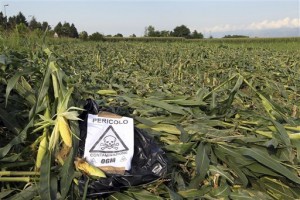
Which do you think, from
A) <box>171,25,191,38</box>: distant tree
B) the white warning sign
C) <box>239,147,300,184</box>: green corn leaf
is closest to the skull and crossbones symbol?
the white warning sign

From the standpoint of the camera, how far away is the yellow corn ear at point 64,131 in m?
1.55

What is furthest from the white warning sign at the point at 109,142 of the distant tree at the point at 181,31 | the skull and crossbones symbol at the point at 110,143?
the distant tree at the point at 181,31

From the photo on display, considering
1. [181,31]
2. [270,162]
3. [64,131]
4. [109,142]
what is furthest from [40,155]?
[181,31]

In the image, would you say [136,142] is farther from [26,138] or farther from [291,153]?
[291,153]

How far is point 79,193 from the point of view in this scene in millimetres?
1535

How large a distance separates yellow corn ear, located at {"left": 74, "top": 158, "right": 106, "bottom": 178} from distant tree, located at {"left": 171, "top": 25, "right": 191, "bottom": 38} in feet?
261

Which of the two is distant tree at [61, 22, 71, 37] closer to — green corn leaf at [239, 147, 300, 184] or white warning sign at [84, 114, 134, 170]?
white warning sign at [84, 114, 134, 170]

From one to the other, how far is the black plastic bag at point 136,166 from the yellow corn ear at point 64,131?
0.09 m

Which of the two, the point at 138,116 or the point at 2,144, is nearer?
the point at 2,144

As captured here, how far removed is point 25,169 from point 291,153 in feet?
4.13

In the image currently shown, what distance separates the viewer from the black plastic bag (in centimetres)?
157

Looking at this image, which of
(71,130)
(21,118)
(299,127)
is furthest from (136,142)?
(299,127)

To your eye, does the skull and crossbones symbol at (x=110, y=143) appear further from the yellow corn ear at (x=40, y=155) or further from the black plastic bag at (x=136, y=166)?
the yellow corn ear at (x=40, y=155)

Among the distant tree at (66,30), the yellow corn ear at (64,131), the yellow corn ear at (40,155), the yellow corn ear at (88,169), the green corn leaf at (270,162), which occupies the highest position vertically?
the distant tree at (66,30)
